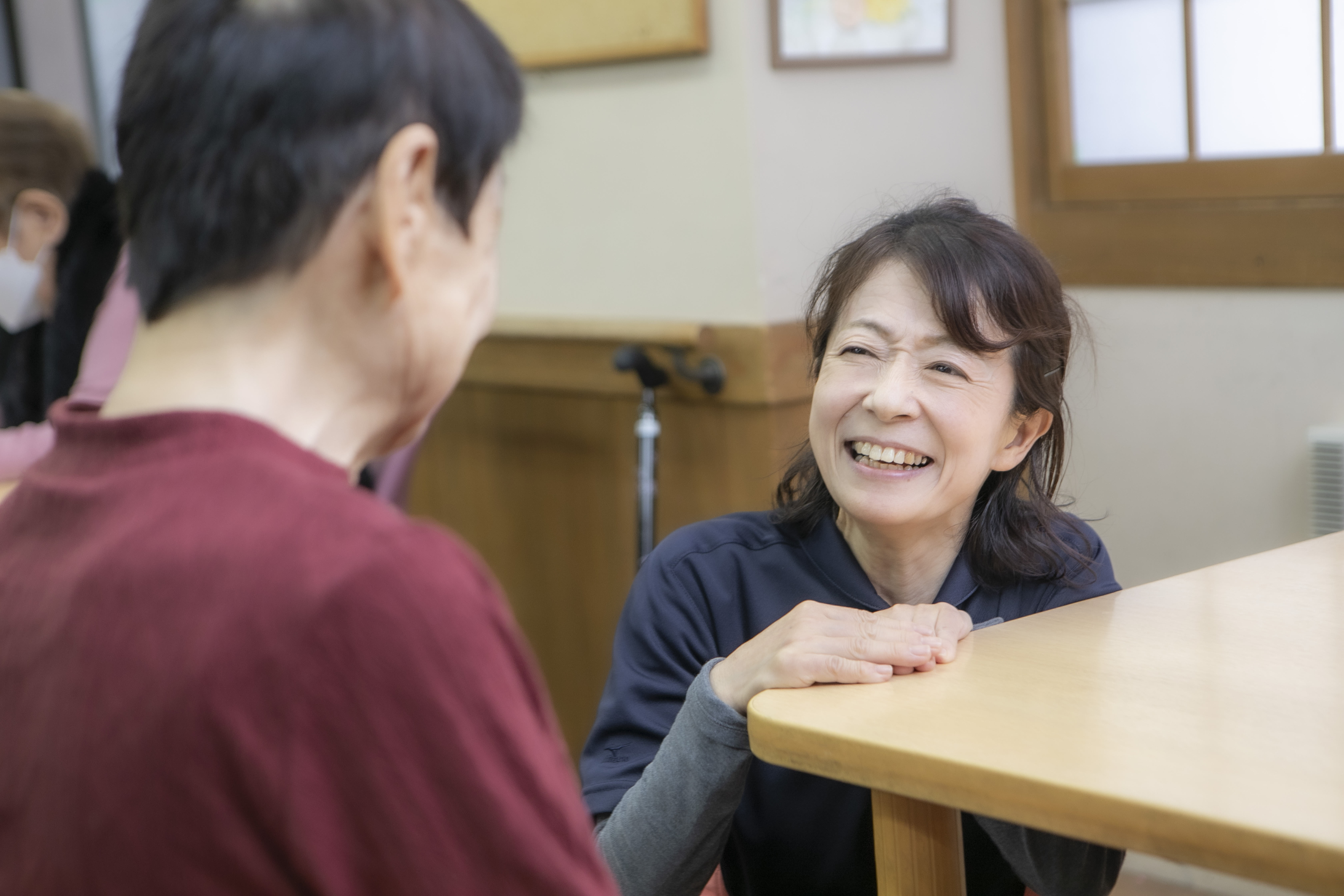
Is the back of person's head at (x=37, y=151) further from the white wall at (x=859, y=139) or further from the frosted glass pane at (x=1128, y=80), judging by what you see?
the frosted glass pane at (x=1128, y=80)

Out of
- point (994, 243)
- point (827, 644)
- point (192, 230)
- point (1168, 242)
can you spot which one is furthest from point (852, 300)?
point (1168, 242)

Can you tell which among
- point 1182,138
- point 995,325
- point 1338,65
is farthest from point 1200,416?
point 995,325

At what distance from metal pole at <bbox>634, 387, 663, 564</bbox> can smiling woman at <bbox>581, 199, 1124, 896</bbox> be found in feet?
3.23

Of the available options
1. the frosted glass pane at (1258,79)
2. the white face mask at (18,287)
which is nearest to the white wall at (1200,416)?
the frosted glass pane at (1258,79)

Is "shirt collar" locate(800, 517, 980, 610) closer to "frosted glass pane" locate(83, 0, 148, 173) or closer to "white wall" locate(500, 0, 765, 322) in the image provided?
"white wall" locate(500, 0, 765, 322)

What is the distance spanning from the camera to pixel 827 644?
1032 mm

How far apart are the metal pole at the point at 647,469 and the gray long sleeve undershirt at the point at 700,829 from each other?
1.27 metres

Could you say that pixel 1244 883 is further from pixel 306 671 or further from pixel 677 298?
pixel 306 671

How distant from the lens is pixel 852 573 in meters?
1.37

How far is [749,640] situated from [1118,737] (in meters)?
0.41

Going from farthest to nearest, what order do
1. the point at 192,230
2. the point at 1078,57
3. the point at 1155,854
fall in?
1. the point at 1078,57
2. the point at 1155,854
3. the point at 192,230

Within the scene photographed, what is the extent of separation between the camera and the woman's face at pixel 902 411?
4.33ft

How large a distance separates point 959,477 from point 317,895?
3.11 ft

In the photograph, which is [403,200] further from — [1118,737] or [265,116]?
[1118,737]
